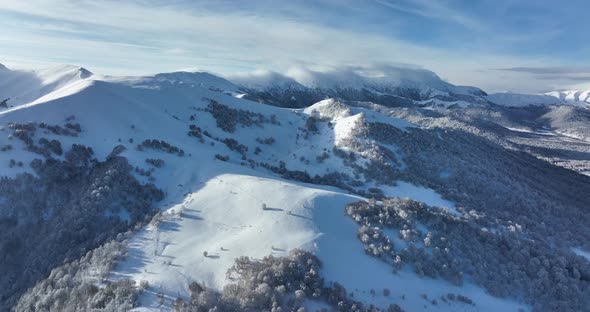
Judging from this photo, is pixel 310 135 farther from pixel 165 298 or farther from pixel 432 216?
pixel 165 298

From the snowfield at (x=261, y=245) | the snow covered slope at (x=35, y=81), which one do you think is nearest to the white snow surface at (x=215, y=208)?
the snowfield at (x=261, y=245)

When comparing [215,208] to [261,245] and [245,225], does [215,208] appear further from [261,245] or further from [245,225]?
[261,245]

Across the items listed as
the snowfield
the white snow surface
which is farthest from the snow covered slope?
the snowfield

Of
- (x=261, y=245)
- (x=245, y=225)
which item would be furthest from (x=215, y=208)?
(x=261, y=245)

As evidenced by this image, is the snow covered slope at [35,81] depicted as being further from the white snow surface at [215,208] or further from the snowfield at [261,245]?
the snowfield at [261,245]

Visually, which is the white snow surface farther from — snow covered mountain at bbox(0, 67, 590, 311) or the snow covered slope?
the snow covered slope
